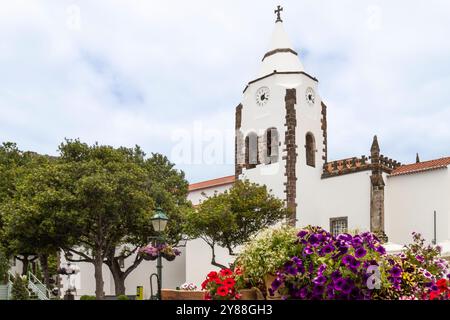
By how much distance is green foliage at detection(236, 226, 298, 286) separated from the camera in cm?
632

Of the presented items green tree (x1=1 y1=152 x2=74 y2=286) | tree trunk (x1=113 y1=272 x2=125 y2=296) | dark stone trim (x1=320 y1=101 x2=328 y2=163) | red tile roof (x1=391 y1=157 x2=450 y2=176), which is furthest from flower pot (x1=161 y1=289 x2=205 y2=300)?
dark stone trim (x1=320 y1=101 x2=328 y2=163)

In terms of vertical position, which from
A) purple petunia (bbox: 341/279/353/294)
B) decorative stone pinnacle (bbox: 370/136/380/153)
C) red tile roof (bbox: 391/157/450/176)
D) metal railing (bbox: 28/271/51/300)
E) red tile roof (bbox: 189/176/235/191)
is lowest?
metal railing (bbox: 28/271/51/300)

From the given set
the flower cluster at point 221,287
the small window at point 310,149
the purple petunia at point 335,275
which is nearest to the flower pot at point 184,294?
the flower cluster at point 221,287

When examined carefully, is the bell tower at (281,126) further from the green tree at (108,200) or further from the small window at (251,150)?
the green tree at (108,200)

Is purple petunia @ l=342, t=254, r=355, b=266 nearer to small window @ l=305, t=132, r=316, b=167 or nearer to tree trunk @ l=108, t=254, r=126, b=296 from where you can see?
tree trunk @ l=108, t=254, r=126, b=296

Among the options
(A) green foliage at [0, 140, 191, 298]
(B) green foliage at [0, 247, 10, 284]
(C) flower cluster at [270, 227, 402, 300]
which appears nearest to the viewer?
(C) flower cluster at [270, 227, 402, 300]

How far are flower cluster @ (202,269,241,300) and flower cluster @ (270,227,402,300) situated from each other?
52 cm

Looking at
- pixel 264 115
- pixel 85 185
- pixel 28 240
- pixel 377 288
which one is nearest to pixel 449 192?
pixel 264 115

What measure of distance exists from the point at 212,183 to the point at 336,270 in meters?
39.0

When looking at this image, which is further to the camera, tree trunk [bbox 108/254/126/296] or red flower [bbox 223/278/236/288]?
tree trunk [bbox 108/254/126/296]

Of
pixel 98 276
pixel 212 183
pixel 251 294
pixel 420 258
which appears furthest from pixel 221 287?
pixel 212 183

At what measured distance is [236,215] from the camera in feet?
96.3

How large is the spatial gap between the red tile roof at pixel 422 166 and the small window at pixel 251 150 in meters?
9.74

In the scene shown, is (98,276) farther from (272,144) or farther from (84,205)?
(272,144)
